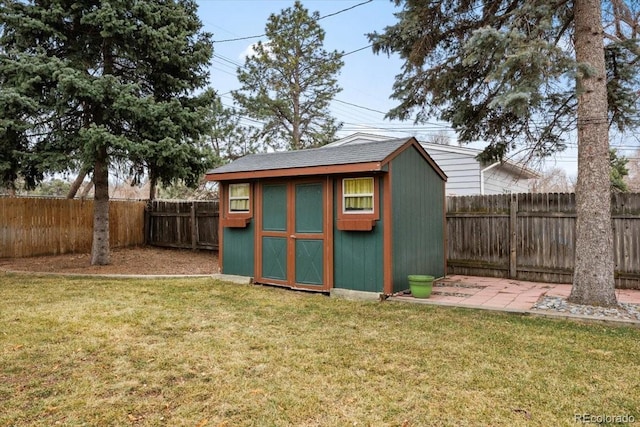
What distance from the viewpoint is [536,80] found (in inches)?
172

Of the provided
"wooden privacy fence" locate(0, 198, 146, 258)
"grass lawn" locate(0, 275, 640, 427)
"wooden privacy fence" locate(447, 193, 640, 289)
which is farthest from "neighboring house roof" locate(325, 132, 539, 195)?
"grass lawn" locate(0, 275, 640, 427)

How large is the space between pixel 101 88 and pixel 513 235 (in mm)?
7896

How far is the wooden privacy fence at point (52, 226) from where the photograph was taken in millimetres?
9578

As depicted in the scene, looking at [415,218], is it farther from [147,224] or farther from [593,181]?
A: [147,224]

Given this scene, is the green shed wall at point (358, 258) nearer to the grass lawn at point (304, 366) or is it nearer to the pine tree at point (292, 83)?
the grass lawn at point (304, 366)

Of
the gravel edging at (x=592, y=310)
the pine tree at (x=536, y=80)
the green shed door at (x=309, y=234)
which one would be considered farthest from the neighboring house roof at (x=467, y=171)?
the gravel edging at (x=592, y=310)

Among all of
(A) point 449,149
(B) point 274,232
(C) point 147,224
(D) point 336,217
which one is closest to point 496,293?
(D) point 336,217

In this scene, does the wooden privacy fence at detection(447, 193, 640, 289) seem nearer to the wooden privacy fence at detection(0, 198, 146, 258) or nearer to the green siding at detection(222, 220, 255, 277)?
the green siding at detection(222, 220, 255, 277)

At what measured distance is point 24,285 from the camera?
6.60m

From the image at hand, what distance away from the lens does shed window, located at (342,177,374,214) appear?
19.0 feet

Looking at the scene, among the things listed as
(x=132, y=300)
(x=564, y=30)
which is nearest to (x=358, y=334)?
(x=132, y=300)

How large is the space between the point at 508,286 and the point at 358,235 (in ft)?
8.72

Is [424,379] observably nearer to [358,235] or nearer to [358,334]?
[358,334]

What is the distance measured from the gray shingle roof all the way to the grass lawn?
2.07m
